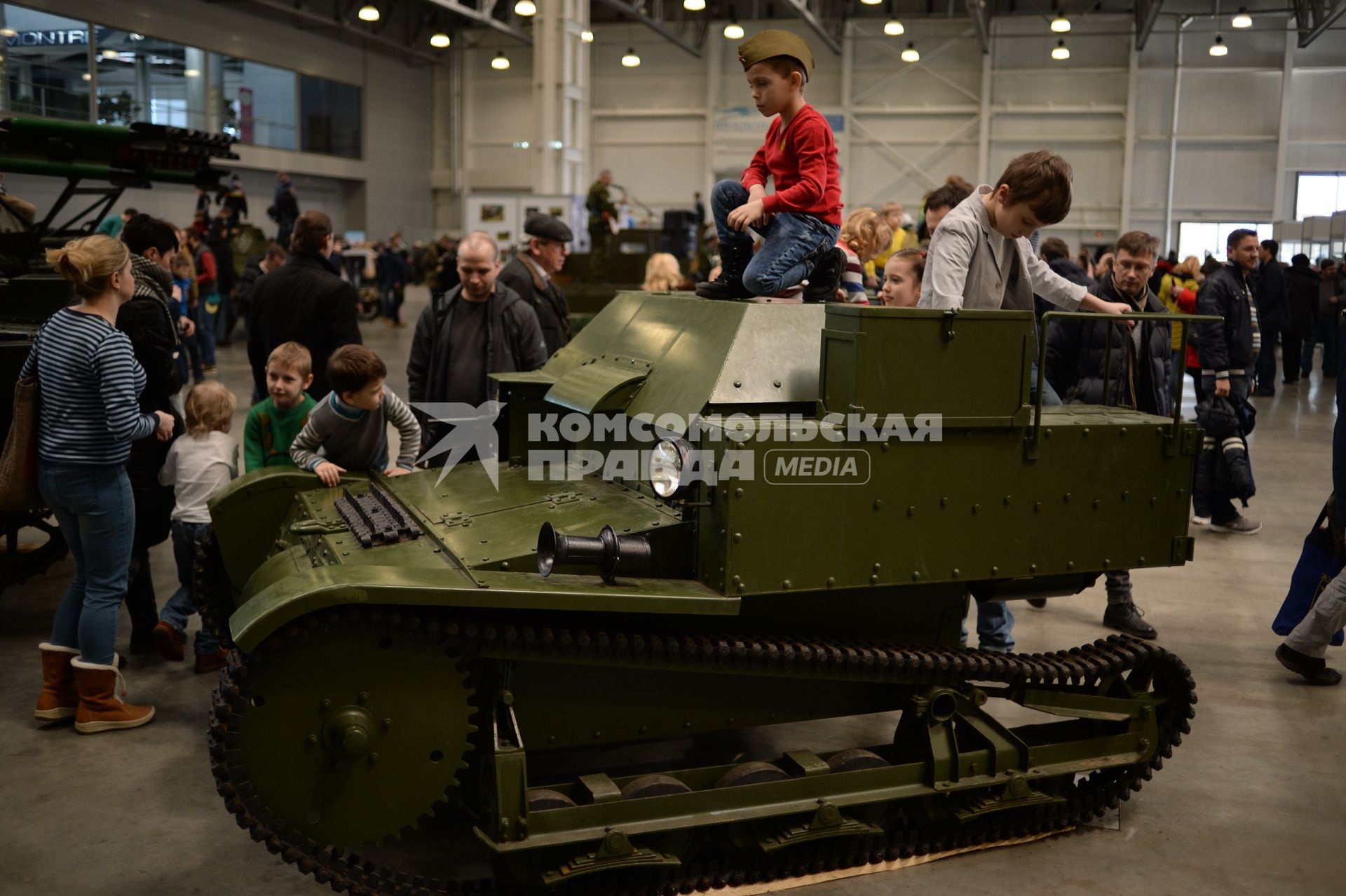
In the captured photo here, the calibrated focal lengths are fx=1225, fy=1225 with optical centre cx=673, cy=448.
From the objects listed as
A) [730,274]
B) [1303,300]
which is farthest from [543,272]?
[1303,300]

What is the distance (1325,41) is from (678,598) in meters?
29.1

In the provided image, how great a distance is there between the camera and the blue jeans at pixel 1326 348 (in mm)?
19406

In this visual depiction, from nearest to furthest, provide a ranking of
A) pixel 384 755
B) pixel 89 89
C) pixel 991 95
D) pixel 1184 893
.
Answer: pixel 384 755 < pixel 1184 893 < pixel 89 89 < pixel 991 95

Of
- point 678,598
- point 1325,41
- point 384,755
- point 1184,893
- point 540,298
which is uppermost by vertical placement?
point 1325,41

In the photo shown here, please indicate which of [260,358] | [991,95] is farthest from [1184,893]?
[991,95]

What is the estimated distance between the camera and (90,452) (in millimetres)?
4805

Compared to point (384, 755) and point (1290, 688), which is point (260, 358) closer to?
point (384, 755)

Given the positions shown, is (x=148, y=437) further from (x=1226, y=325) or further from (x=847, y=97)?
(x=847, y=97)

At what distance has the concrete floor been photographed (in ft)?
12.8

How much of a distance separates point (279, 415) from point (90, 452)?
1040 millimetres

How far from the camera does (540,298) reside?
270 inches

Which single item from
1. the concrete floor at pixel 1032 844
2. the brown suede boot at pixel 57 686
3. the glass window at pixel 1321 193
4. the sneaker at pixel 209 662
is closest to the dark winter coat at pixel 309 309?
the concrete floor at pixel 1032 844

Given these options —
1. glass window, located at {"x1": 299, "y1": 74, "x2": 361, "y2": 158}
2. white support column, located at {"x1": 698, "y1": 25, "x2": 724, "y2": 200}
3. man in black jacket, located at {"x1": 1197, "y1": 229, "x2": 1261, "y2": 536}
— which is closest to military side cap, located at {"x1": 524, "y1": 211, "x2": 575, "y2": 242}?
man in black jacket, located at {"x1": 1197, "y1": 229, "x2": 1261, "y2": 536}

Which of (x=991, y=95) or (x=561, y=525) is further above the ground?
(x=991, y=95)
